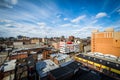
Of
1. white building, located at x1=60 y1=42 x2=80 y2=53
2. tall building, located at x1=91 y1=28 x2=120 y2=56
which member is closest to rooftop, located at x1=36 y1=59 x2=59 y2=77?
white building, located at x1=60 y1=42 x2=80 y2=53

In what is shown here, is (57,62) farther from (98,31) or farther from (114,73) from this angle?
(98,31)

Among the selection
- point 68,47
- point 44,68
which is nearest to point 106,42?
point 68,47

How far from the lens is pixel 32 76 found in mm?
18594

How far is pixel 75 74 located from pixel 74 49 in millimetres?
35735

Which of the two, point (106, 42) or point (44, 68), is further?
point (106, 42)

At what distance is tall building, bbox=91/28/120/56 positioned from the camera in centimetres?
3222

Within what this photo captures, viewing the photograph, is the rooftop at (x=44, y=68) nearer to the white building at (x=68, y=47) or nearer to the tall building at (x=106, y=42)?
the white building at (x=68, y=47)

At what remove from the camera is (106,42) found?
35906mm

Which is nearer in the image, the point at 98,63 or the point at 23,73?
the point at 23,73

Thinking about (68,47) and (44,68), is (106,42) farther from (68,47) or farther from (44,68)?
(44,68)

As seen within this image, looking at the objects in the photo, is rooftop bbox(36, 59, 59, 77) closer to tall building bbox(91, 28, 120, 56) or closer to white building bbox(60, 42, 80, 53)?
white building bbox(60, 42, 80, 53)

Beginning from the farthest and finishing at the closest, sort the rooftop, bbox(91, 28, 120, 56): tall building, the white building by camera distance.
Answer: the white building < bbox(91, 28, 120, 56): tall building < the rooftop

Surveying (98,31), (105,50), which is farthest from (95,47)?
(98,31)

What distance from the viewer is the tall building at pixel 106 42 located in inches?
1268
